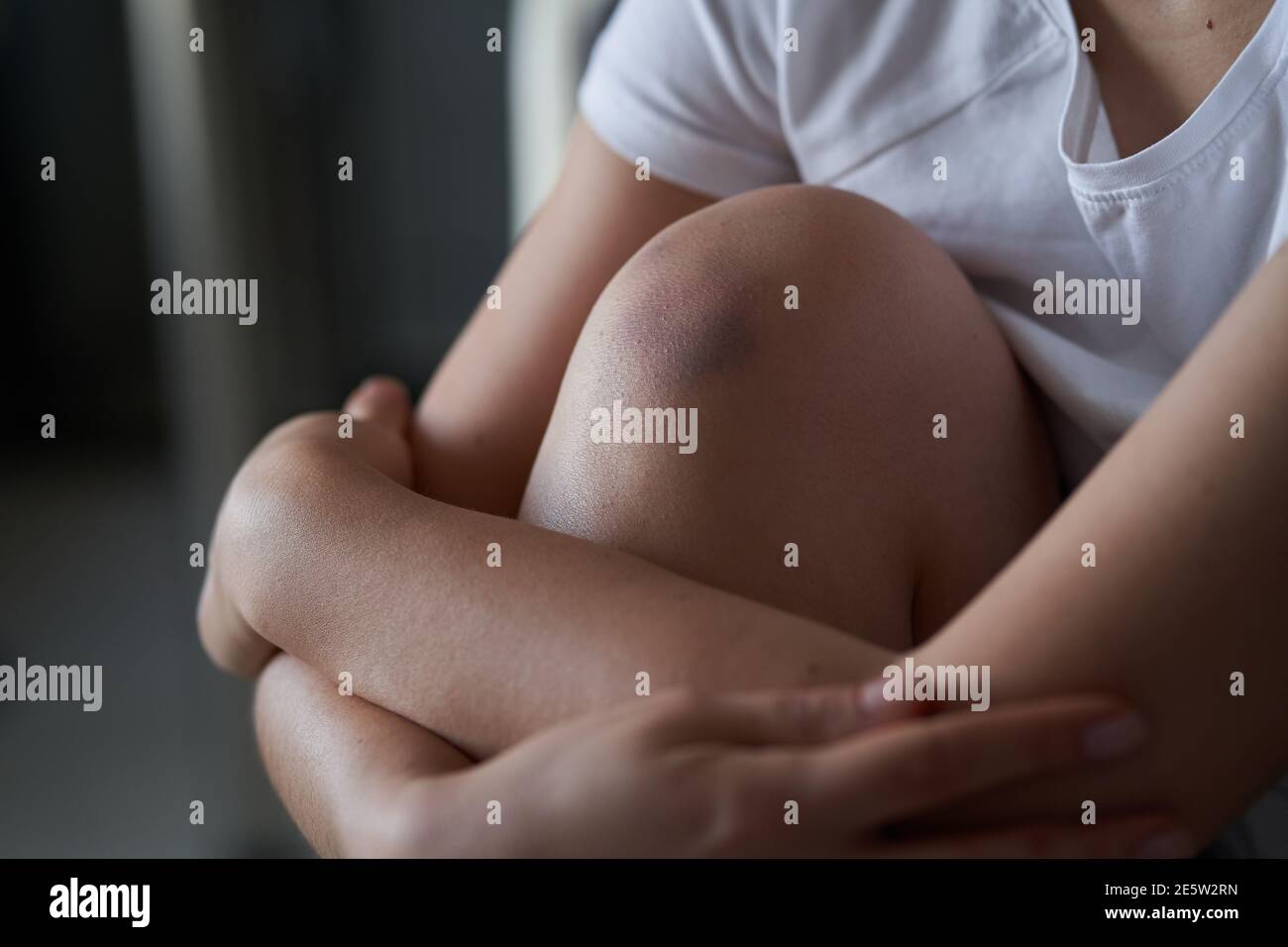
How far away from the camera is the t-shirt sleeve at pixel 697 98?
21.6 inches

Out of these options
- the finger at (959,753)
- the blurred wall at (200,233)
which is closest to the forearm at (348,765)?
the finger at (959,753)

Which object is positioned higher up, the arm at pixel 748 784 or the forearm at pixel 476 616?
the forearm at pixel 476 616

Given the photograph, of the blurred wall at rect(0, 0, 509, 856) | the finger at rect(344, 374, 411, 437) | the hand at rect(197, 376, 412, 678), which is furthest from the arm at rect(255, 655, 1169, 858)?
the blurred wall at rect(0, 0, 509, 856)

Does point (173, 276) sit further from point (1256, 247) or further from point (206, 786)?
point (1256, 247)

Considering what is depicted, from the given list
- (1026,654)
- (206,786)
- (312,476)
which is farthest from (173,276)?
(1026,654)

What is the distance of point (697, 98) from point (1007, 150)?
0.50 ft

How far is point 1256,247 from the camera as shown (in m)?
0.43

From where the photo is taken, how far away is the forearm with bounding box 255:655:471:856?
1.05 feet

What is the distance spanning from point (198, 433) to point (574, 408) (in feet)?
2.76

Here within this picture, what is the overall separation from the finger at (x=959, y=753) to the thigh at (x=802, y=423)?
0.32 ft

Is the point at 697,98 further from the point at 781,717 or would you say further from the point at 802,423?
the point at 781,717

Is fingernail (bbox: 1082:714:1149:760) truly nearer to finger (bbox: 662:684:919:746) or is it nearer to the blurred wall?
finger (bbox: 662:684:919:746)

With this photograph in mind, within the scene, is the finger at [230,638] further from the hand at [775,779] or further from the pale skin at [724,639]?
the hand at [775,779]

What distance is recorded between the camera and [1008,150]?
0.49m
